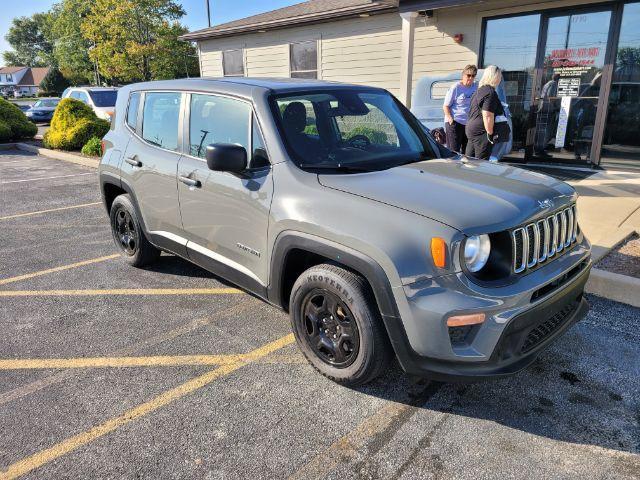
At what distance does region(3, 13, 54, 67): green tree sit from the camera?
4242 inches

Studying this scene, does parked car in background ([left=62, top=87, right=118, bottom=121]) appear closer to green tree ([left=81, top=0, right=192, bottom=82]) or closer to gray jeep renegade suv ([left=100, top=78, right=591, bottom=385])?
gray jeep renegade suv ([left=100, top=78, right=591, bottom=385])

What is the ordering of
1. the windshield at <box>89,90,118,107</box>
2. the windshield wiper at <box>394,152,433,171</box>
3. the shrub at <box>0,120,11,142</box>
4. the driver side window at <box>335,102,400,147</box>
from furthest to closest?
1. the windshield at <box>89,90,118,107</box>
2. the shrub at <box>0,120,11,142</box>
3. the driver side window at <box>335,102,400,147</box>
4. the windshield wiper at <box>394,152,433,171</box>

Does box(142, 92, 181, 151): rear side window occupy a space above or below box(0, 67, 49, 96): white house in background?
below

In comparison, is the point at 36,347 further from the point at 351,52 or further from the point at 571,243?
the point at 351,52

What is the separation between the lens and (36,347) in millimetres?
3480

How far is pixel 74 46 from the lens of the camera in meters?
55.4

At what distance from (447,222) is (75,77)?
6578 centimetres

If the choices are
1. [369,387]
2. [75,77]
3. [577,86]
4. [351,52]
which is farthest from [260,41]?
[75,77]

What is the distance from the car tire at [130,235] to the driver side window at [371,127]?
2188 millimetres

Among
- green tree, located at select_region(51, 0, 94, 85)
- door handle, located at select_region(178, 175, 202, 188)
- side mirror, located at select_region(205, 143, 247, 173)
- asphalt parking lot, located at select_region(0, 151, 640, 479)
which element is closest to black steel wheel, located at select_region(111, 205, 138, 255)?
asphalt parking lot, located at select_region(0, 151, 640, 479)

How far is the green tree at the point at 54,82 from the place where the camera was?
6303cm

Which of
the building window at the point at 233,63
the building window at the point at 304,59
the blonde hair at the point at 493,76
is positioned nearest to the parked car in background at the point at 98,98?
the building window at the point at 233,63

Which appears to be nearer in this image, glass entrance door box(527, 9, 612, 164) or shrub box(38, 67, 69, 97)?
glass entrance door box(527, 9, 612, 164)

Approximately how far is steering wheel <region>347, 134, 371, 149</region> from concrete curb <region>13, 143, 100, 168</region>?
9.60 meters
